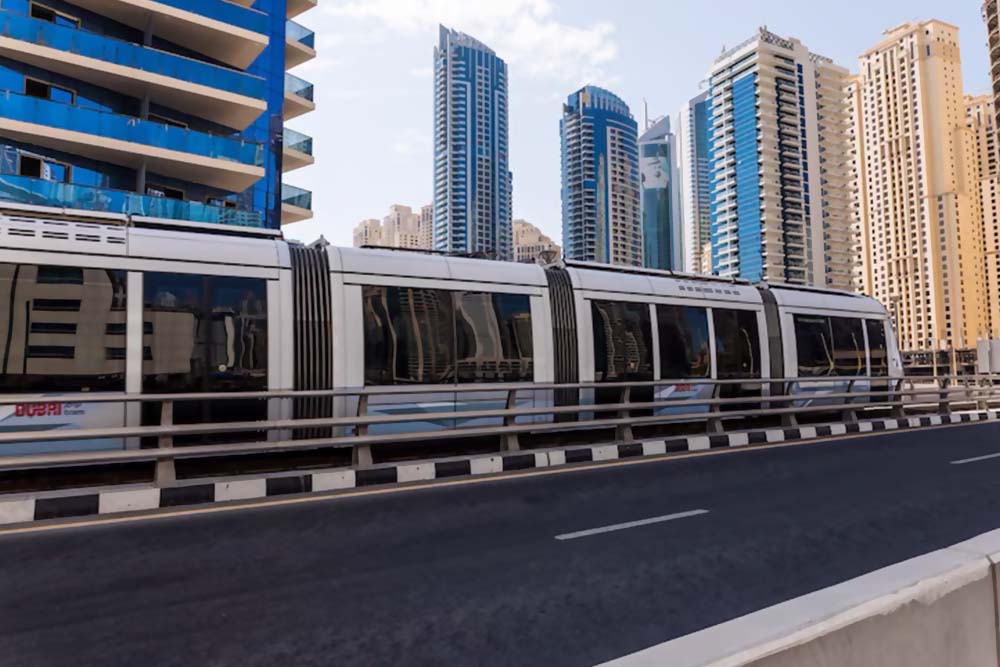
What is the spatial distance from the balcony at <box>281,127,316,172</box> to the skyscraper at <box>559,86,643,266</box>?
14867cm

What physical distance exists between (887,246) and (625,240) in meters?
63.7

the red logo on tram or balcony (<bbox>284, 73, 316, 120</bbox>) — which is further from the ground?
balcony (<bbox>284, 73, 316, 120</bbox>)

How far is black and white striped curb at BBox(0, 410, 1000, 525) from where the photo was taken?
629 cm

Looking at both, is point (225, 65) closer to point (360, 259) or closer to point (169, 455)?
point (360, 259)

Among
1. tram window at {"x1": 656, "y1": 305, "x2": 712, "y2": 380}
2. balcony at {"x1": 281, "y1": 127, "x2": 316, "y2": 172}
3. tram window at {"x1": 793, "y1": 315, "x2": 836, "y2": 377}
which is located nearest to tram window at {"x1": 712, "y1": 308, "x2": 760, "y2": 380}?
tram window at {"x1": 656, "y1": 305, "x2": 712, "y2": 380}

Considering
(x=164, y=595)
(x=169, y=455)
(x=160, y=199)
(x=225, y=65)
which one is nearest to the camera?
(x=164, y=595)

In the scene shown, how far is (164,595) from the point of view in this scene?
4.20m

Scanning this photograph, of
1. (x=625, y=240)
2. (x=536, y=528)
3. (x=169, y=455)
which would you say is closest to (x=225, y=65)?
(x=169, y=455)

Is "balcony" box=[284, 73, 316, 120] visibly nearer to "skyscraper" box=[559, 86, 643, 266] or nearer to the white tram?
the white tram

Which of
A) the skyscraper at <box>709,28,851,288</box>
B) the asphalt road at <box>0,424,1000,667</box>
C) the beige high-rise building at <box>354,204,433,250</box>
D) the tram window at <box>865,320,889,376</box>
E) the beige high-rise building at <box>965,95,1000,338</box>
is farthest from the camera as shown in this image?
the beige high-rise building at <box>354,204,433,250</box>

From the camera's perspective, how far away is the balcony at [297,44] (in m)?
32.5

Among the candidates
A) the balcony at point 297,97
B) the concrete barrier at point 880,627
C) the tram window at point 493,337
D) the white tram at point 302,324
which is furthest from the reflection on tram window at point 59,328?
the balcony at point 297,97

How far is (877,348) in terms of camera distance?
17.0 m

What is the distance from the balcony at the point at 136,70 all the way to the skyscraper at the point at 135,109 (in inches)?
1.4
